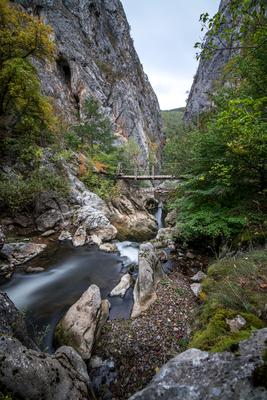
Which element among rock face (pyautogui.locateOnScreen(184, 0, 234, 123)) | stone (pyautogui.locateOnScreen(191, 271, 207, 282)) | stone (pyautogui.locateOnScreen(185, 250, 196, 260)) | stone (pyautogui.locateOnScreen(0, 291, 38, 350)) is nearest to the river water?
stone (pyautogui.locateOnScreen(0, 291, 38, 350))

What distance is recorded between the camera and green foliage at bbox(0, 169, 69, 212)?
7977 millimetres

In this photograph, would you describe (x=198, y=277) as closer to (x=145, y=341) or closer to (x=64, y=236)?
(x=145, y=341)

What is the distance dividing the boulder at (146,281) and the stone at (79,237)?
146 inches

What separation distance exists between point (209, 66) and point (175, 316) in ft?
148

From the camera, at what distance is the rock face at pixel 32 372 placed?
182 centimetres

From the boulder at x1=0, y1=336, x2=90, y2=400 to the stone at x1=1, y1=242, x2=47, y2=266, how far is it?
4.90 m

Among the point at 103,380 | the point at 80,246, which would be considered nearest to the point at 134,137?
the point at 80,246

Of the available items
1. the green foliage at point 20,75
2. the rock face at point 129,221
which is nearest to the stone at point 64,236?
the rock face at point 129,221

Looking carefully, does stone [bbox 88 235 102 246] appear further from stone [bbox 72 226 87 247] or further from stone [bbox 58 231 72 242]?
stone [bbox 58 231 72 242]

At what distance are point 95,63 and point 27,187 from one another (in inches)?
1095

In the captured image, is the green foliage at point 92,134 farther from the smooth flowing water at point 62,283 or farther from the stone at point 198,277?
the stone at point 198,277

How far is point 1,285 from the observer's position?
5.46m

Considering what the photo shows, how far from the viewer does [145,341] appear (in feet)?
11.6

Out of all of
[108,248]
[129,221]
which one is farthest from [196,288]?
[129,221]
